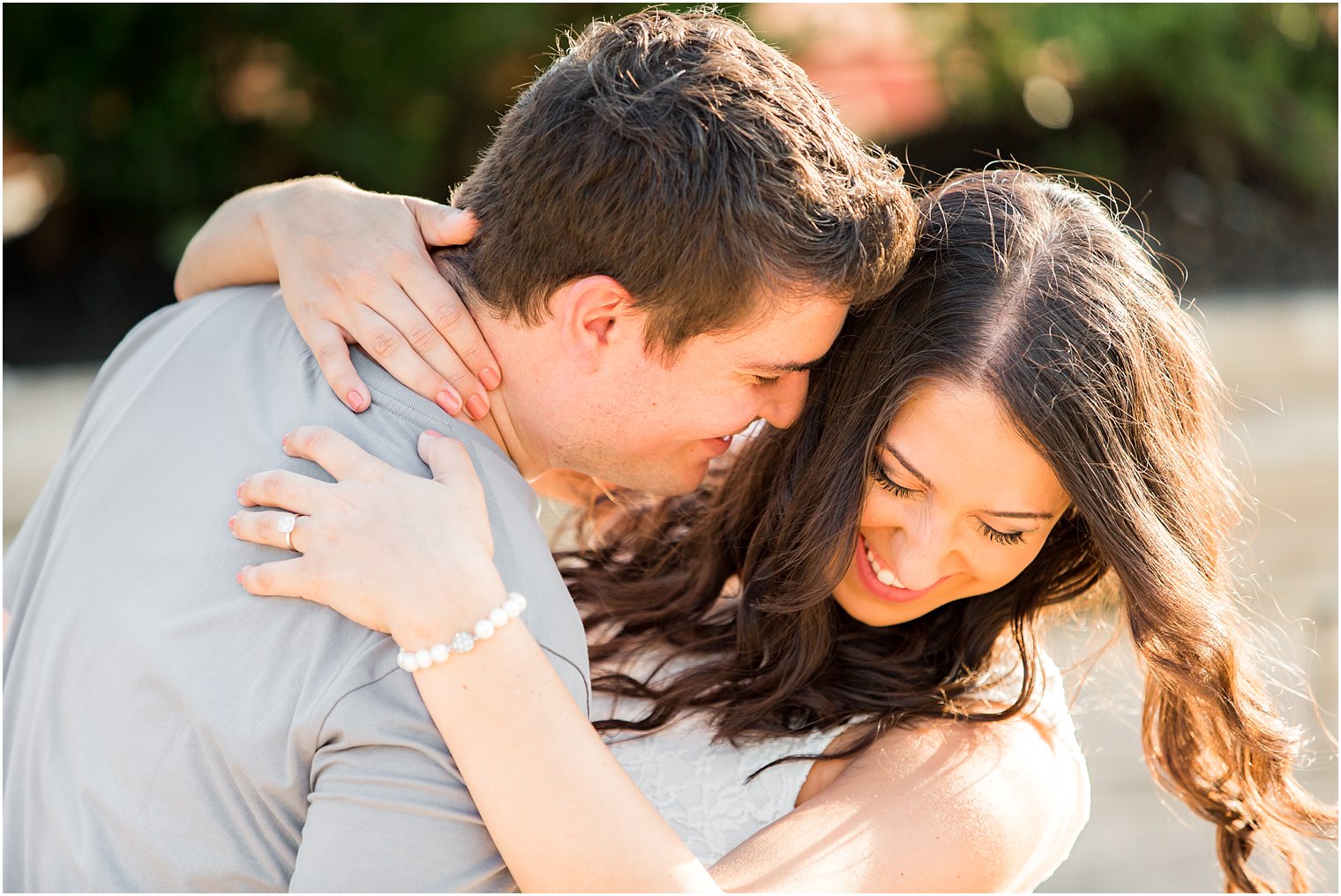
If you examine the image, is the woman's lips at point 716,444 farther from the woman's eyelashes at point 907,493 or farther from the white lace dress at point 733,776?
the white lace dress at point 733,776

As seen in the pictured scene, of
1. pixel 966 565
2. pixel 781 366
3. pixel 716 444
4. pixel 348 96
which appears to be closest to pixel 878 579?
pixel 966 565

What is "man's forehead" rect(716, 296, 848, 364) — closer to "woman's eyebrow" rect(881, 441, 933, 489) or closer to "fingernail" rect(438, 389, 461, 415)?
"woman's eyebrow" rect(881, 441, 933, 489)

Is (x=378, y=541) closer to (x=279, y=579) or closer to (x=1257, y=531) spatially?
(x=279, y=579)

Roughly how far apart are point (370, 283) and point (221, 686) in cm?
68

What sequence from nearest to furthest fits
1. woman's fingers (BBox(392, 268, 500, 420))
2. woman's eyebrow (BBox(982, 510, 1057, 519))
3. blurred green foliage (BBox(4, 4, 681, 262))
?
woman's fingers (BBox(392, 268, 500, 420)) < woman's eyebrow (BBox(982, 510, 1057, 519)) < blurred green foliage (BBox(4, 4, 681, 262))

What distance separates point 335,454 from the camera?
1.74 m

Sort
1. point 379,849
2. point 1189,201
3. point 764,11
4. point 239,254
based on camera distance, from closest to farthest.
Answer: point 379,849 → point 239,254 → point 764,11 → point 1189,201

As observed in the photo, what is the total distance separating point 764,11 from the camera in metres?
6.00

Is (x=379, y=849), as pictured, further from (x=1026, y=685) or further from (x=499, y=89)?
(x=499, y=89)

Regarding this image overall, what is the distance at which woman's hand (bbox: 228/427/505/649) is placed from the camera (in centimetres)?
161

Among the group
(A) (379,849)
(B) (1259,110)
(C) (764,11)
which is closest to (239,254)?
(A) (379,849)

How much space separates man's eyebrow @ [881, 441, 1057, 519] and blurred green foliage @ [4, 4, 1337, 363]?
4.08 meters

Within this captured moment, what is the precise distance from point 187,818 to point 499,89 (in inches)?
216

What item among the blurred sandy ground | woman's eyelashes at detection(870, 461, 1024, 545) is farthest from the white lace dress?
the blurred sandy ground
